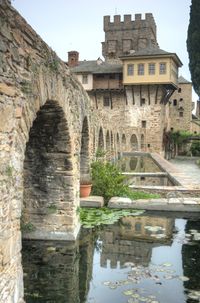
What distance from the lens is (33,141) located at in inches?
341

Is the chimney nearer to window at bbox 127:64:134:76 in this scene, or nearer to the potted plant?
window at bbox 127:64:134:76

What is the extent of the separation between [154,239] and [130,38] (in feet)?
137

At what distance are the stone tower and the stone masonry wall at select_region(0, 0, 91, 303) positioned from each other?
39.1 meters

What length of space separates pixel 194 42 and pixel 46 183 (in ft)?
87.2

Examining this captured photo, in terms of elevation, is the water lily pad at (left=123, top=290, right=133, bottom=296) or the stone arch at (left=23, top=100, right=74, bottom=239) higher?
the stone arch at (left=23, top=100, right=74, bottom=239)

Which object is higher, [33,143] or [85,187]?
[33,143]

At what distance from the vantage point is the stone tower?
157ft

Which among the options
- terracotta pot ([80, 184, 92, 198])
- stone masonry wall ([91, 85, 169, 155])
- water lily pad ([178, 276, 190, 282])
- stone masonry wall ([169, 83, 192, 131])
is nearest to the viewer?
water lily pad ([178, 276, 190, 282])

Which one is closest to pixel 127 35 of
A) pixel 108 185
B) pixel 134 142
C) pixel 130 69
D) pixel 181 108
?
pixel 181 108

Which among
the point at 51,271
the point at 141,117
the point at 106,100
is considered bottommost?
the point at 51,271

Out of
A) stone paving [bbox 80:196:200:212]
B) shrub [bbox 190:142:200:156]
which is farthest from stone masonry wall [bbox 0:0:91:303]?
shrub [bbox 190:142:200:156]

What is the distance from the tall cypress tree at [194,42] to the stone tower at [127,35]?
15193 millimetres

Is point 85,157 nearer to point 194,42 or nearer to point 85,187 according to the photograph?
point 85,187

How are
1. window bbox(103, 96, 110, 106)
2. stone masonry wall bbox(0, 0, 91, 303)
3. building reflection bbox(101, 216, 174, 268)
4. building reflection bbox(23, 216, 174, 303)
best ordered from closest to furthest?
1. stone masonry wall bbox(0, 0, 91, 303)
2. building reflection bbox(23, 216, 174, 303)
3. building reflection bbox(101, 216, 174, 268)
4. window bbox(103, 96, 110, 106)
